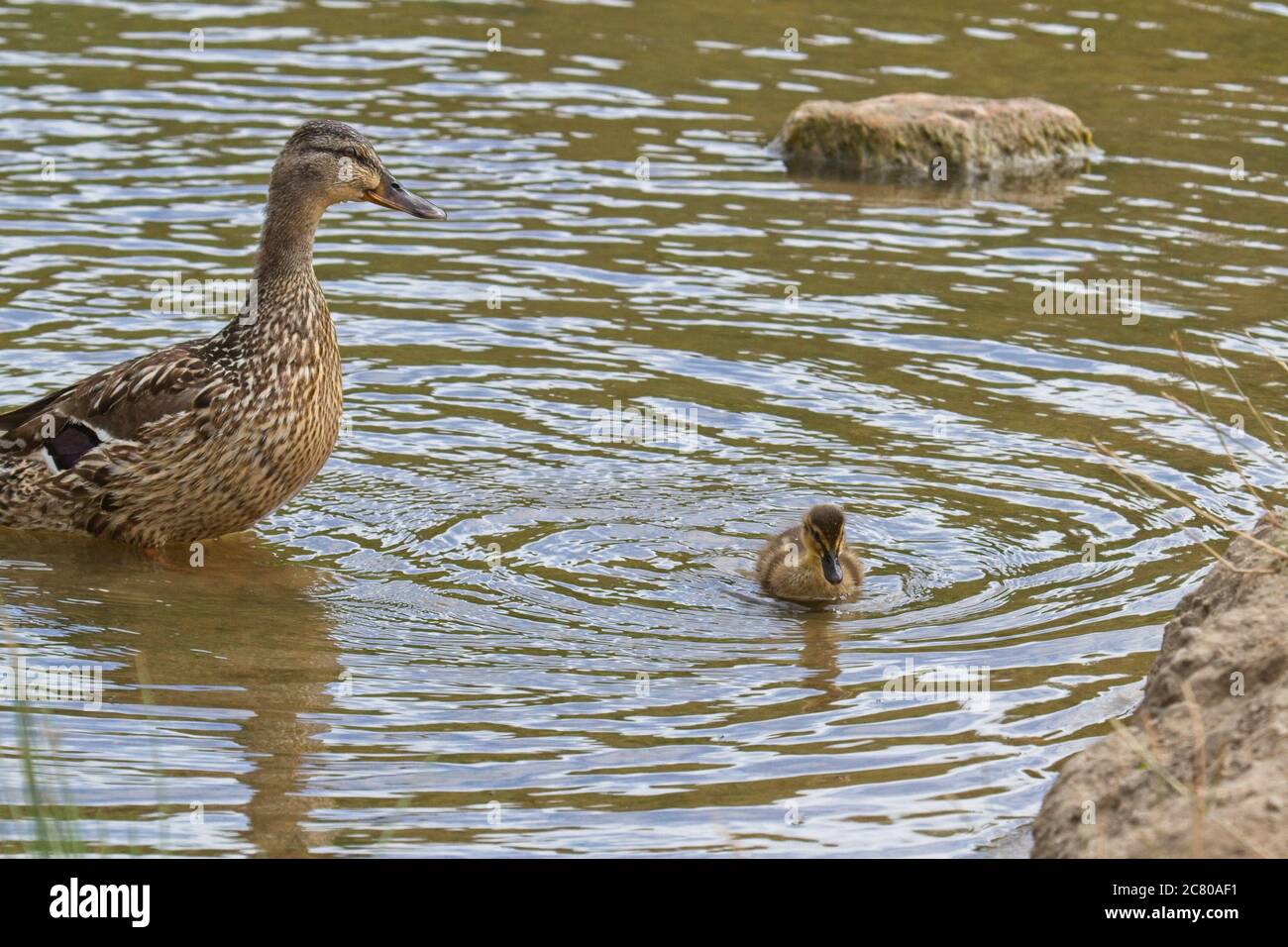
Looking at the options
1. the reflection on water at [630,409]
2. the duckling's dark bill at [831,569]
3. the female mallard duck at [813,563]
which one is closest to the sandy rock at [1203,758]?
the reflection on water at [630,409]

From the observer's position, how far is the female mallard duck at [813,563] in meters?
9.34

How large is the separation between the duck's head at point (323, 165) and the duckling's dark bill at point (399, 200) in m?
0.11

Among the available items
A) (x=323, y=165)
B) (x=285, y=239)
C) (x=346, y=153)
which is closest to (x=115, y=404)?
(x=285, y=239)

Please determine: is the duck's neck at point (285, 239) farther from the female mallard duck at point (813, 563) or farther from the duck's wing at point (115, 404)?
the female mallard duck at point (813, 563)

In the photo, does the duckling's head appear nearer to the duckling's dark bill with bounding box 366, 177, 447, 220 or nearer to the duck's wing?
the duckling's dark bill with bounding box 366, 177, 447, 220

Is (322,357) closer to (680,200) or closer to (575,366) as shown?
(575,366)

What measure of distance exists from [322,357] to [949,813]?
4.32m

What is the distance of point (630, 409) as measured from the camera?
460 inches

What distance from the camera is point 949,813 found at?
7.20m

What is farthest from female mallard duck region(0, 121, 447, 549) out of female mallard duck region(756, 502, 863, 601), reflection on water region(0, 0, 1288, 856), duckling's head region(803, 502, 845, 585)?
duckling's head region(803, 502, 845, 585)

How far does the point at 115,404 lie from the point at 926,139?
914 centimetres

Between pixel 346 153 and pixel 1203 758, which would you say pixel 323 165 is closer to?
pixel 346 153

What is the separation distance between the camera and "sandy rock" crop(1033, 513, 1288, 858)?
18.4ft

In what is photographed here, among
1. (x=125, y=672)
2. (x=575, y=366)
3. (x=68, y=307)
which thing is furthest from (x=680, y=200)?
(x=125, y=672)
